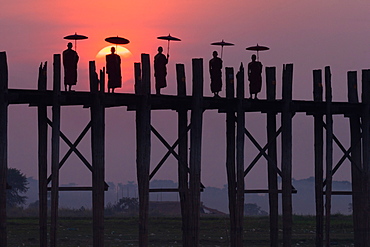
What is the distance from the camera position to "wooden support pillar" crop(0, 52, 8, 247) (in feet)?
57.9

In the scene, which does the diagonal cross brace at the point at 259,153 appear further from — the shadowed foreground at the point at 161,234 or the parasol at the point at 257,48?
the shadowed foreground at the point at 161,234

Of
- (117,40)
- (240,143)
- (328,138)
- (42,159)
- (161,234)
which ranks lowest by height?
(161,234)

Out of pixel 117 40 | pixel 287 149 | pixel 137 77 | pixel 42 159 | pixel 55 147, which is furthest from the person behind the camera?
pixel 117 40

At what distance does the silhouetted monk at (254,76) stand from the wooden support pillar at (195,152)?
197cm

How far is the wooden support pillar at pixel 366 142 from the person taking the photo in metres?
21.9

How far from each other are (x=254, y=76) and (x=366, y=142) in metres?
2.99

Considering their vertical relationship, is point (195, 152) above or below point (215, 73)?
below

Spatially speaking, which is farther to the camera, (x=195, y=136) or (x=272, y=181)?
(x=272, y=181)

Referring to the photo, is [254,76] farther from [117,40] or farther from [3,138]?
[3,138]

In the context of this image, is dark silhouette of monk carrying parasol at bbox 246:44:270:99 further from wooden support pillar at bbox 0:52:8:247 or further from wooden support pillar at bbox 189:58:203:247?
wooden support pillar at bbox 0:52:8:247

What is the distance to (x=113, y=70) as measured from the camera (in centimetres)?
2041

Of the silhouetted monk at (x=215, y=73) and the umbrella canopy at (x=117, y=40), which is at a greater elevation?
the umbrella canopy at (x=117, y=40)

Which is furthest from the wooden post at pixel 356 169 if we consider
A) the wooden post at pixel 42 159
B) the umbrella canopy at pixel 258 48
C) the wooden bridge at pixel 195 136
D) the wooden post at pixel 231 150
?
the wooden post at pixel 42 159

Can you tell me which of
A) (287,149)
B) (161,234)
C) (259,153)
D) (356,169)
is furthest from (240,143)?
(161,234)
